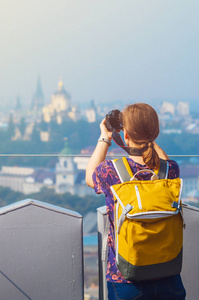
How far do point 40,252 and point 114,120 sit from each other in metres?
0.57

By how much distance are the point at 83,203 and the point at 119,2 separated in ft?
100

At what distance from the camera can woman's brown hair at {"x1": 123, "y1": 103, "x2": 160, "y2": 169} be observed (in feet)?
3.11

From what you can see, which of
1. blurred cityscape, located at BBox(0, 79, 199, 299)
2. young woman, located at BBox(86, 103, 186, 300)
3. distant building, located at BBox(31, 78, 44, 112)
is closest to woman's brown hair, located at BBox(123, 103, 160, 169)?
young woman, located at BBox(86, 103, 186, 300)

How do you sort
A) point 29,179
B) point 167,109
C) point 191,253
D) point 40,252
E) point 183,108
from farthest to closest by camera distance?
point 183,108 < point 167,109 < point 29,179 < point 191,253 < point 40,252

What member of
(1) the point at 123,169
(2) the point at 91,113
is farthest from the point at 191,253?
(2) the point at 91,113

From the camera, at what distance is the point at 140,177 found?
95cm

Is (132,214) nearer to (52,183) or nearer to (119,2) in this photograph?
Result: (52,183)

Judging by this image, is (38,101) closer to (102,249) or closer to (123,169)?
(102,249)

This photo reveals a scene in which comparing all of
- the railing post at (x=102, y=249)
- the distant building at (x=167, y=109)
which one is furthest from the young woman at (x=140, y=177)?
the distant building at (x=167, y=109)

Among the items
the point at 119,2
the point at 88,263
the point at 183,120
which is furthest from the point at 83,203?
the point at 119,2

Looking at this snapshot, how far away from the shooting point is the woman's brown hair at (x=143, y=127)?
0.95m

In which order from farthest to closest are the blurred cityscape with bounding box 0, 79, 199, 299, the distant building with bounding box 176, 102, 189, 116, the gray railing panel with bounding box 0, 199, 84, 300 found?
the distant building with bounding box 176, 102, 189, 116 < the blurred cityscape with bounding box 0, 79, 199, 299 < the gray railing panel with bounding box 0, 199, 84, 300

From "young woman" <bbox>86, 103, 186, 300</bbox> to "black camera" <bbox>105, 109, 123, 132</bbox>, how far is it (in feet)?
0.32

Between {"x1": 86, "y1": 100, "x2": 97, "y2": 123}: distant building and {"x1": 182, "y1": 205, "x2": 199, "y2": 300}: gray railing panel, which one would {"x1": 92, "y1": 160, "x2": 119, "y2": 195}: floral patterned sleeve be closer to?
{"x1": 182, "y1": 205, "x2": 199, "y2": 300}: gray railing panel
